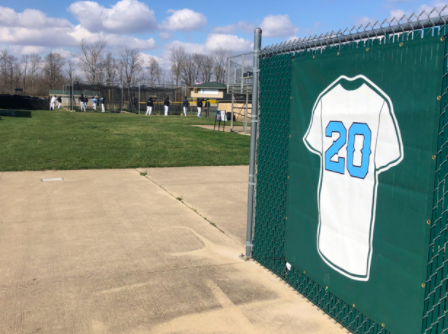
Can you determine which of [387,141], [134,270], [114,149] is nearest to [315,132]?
[387,141]

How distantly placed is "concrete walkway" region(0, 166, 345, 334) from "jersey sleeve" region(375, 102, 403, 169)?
1.53 m

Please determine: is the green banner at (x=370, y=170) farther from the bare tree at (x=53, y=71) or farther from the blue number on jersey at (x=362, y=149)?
the bare tree at (x=53, y=71)

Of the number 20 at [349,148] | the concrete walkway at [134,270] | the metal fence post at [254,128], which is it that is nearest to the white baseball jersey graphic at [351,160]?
the number 20 at [349,148]

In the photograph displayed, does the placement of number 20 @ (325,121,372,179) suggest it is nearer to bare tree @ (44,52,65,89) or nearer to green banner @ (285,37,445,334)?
green banner @ (285,37,445,334)

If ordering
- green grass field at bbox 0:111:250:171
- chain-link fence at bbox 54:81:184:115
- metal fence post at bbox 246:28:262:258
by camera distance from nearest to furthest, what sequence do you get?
1. metal fence post at bbox 246:28:262:258
2. green grass field at bbox 0:111:250:171
3. chain-link fence at bbox 54:81:184:115

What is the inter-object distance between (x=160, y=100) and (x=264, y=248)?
116 ft

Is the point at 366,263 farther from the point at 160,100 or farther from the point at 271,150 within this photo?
the point at 160,100

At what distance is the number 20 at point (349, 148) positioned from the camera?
10.3 ft

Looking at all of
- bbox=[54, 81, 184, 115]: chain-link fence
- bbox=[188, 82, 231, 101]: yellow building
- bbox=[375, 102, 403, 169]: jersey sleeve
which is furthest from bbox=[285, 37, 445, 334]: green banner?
bbox=[188, 82, 231, 101]: yellow building

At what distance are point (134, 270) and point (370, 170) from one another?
2.76 m

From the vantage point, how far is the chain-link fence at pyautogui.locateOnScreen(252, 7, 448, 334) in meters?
2.63

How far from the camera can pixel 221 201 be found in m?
7.79

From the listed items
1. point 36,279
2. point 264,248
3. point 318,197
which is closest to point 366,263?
point 318,197

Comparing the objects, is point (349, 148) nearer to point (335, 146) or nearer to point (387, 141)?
point (335, 146)
